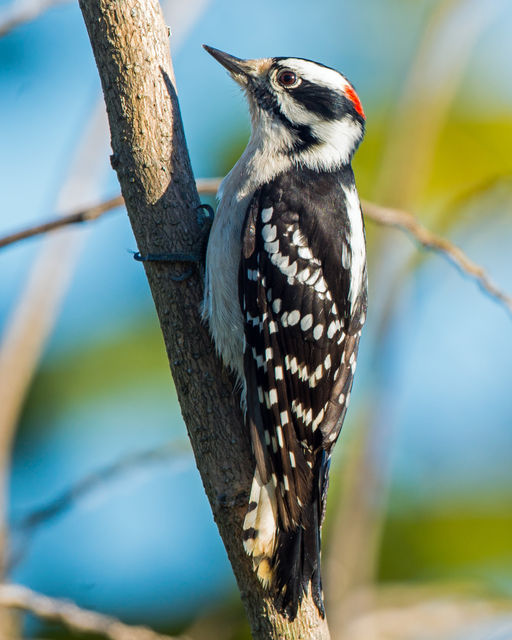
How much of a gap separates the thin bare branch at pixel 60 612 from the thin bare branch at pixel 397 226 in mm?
1242

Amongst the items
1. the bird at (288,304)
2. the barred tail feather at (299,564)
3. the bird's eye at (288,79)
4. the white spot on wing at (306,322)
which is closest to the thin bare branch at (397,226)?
the bird at (288,304)

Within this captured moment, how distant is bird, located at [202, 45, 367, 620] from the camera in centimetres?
307

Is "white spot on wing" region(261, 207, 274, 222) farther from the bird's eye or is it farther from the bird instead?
the bird's eye

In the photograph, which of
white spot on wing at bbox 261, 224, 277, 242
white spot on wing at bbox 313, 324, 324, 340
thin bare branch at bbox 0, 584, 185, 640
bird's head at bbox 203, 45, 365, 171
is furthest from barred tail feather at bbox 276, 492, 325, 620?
bird's head at bbox 203, 45, 365, 171

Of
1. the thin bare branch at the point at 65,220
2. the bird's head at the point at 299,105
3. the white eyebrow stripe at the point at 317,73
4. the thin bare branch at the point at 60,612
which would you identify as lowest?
the thin bare branch at the point at 60,612

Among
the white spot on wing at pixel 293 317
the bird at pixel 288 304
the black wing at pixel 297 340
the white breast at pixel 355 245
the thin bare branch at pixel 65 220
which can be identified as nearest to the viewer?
the thin bare branch at pixel 65 220

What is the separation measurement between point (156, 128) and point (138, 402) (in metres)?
4.40

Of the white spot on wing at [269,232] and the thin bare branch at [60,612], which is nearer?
the thin bare branch at [60,612]

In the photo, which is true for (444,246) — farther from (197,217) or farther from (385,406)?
(385,406)

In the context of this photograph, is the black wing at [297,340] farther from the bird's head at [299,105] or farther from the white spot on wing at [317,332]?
the bird's head at [299,105]

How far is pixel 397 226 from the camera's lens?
3391 millimetres

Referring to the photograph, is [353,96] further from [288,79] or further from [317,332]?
[317,332]

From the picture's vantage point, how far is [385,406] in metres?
4.68

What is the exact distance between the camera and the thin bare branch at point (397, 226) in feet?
9.96
